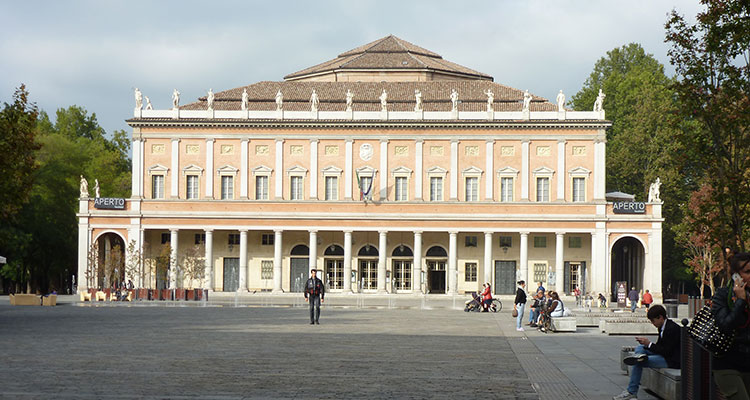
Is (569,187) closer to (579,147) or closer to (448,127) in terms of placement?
(579,147)

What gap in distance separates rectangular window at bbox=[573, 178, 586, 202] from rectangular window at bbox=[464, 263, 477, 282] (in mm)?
8791

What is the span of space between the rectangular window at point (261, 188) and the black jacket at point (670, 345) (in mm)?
58992

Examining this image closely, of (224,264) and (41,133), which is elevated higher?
(41,133)

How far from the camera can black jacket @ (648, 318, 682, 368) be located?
1405cm

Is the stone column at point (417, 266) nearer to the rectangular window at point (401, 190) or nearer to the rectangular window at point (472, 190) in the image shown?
the rectangular window at point (401, 190)

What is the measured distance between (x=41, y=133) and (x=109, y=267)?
21322 millimetres

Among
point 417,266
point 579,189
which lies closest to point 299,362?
point 417,266

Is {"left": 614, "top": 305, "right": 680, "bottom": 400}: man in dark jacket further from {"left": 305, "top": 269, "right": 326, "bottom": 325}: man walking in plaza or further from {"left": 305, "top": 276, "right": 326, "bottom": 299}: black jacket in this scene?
{"left": 305, "top": 276, "right": 326, "bottom": 299}: black jacket

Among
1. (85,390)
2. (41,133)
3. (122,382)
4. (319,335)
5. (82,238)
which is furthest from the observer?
(41,133)

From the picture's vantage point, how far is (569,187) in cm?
7075

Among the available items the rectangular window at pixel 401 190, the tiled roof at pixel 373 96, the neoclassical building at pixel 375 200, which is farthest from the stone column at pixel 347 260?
the tiled roof at pixel 373 96

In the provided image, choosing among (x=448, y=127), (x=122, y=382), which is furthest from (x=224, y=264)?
(x=122, y=382)

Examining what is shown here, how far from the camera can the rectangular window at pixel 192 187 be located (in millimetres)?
72062

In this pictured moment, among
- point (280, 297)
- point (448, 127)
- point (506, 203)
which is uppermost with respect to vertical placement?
point (448, 127)
